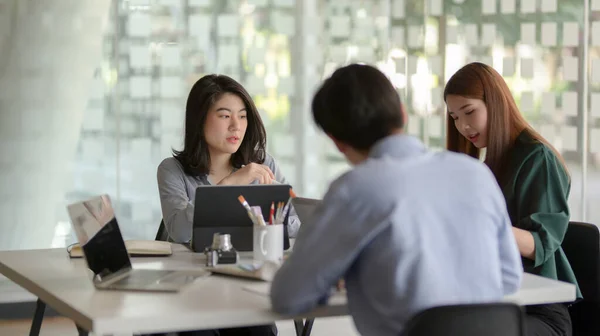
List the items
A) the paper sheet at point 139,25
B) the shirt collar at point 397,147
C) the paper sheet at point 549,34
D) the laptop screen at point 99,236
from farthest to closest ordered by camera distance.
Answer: the paper sheet at point 549,34 → the paper sheet at point 139,25 → the laptop screen at point 99,236 → the shirt collar at point 397,147

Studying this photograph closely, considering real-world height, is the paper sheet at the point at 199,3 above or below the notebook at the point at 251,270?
above

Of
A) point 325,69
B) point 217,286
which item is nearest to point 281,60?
point 325,69

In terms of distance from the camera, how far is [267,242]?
8.48 feet

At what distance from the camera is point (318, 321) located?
193 inches

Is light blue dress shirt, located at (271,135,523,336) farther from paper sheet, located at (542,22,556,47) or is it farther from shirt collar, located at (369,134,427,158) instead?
paper sheet, located at (542,22,556,47)

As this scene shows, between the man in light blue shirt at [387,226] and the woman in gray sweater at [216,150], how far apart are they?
4.32 feet

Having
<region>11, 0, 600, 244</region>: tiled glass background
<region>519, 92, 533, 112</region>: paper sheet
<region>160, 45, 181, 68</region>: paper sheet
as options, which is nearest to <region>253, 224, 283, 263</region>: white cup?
<region>11, 0, 600, 244</region>: tiled glass background

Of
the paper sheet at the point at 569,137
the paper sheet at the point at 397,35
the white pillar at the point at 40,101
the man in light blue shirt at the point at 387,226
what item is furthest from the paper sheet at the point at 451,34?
the man in light blue shirt at the point at 387,226

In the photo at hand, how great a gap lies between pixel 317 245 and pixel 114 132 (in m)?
3.58

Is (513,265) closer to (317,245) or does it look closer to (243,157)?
(317,245)

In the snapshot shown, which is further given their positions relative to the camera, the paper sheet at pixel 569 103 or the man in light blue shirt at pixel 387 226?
the paper sheet at pixel 569 103

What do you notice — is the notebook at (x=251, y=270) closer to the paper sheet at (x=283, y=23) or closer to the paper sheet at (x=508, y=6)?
the paper sheet at (x=283, y=23)

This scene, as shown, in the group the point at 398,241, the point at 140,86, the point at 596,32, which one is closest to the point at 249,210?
the point at 398,241

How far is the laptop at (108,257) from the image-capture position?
2217 millimetres
